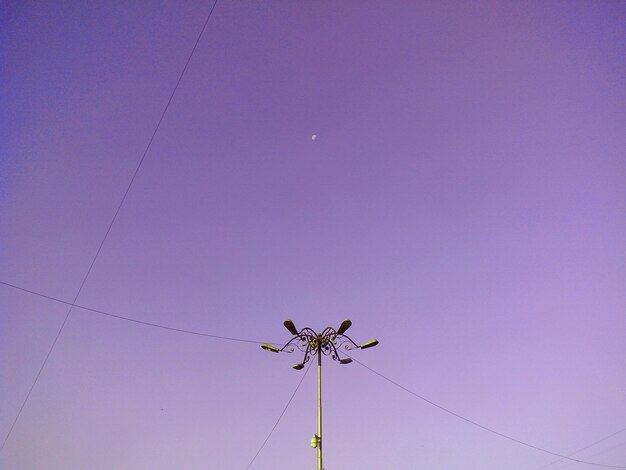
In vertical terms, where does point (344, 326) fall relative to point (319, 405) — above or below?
above

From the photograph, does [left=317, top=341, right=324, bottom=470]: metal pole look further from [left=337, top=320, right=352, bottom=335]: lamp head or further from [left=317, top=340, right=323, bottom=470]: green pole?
[left=337, top=320, right=352, bottom=335]: lamp head

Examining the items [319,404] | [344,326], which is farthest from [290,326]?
[319,404]

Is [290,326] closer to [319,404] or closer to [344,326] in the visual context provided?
[344,326]

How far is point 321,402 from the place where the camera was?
35.4 ft

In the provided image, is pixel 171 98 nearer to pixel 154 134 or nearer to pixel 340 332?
pixel 154 134

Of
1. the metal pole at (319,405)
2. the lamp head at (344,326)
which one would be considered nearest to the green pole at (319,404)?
the metal pole at (319,405)

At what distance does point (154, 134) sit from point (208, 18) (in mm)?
3597

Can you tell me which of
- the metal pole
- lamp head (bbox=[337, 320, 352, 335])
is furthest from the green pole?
lamp head (bbox=[337, 320, 352, 335])

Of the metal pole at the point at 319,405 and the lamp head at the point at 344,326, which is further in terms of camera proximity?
the lamp head at the point at 344,326

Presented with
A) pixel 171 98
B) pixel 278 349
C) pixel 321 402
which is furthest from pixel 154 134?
pixel 321 402

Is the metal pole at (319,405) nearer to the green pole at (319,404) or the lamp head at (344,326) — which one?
the green pole at (319,404)

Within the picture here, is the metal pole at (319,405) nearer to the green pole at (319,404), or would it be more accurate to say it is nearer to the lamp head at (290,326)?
the green pole at (319,404)

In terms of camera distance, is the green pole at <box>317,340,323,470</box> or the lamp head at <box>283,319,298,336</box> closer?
the green pole at <box>317,340,323,470</box>

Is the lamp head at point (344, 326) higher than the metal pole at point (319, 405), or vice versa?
the lamp head at point (344, 326)
